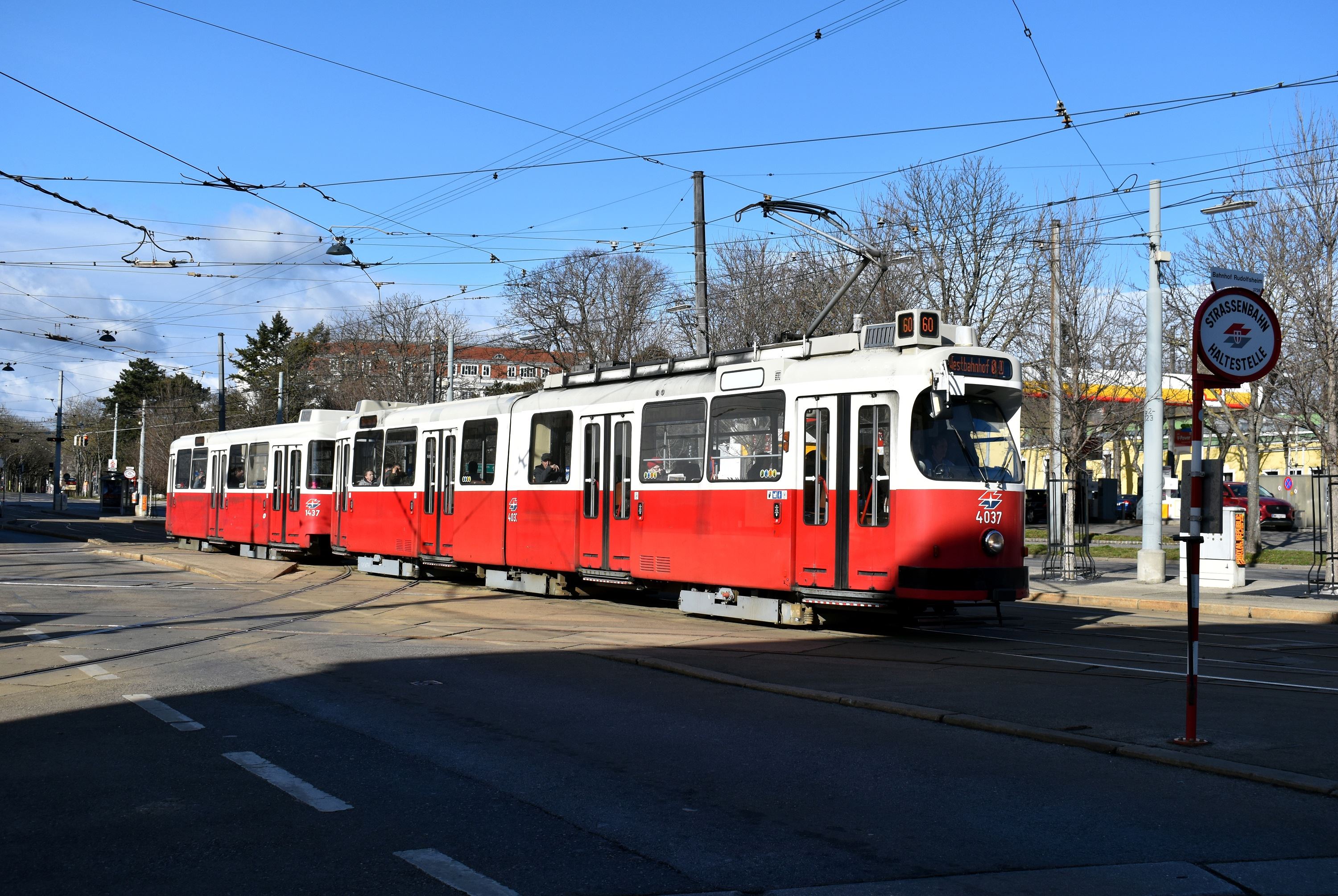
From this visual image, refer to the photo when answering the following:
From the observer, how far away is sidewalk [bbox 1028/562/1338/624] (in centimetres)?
1861

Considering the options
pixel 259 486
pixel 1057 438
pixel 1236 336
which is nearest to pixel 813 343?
pixel 1236 336

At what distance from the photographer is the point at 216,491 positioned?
33.8 metres

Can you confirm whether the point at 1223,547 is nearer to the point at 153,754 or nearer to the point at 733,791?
the point at 733,791

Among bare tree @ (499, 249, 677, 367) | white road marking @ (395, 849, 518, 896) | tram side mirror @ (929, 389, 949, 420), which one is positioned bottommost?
white road marking @ (395, 849, 518, 896)

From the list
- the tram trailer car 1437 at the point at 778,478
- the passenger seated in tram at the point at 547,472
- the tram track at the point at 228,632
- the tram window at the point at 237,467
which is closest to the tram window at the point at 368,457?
the tram track at the point at 228,632

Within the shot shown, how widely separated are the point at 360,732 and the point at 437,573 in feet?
54.7

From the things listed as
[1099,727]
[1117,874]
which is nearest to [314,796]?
[1117,874]

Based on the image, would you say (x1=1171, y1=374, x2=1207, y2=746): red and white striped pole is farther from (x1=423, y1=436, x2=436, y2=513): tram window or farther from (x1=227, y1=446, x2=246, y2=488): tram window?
(x1=227, y1=446, x2=246, y2=488): tram window

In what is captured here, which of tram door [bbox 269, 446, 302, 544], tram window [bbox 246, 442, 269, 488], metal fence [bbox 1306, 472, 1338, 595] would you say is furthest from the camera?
tram window [bbox 246, 442, 269, 488]

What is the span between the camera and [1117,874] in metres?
5.15

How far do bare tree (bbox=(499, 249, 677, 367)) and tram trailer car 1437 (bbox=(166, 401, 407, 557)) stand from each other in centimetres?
1730

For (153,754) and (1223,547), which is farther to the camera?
(1223,547)

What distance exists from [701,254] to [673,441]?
7.84 m

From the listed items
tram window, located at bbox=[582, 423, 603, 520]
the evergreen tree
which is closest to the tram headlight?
tram window, located at bbox=[582, 423, 603, 520]
